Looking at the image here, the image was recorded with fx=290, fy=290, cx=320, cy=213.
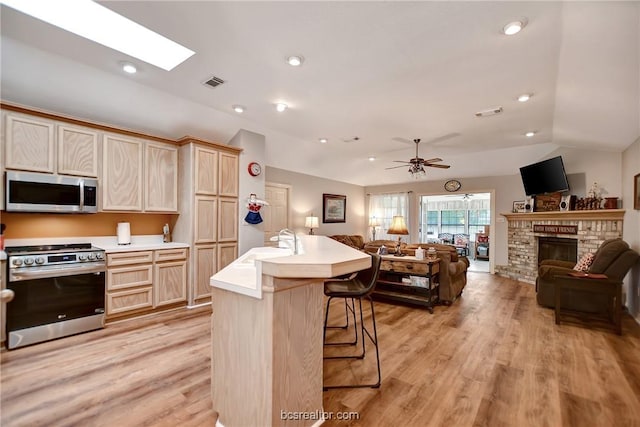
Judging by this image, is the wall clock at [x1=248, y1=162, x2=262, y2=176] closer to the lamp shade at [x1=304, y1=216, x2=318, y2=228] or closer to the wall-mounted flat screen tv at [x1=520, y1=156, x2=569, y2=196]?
the lamp shade at [x1=304, y1=216, x2=318, y2=228]

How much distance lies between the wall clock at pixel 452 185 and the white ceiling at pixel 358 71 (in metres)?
2.46

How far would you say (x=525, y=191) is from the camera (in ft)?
19.7

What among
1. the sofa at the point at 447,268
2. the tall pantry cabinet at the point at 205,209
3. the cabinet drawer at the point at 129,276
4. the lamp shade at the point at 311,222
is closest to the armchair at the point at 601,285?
the sofa at the point at 447,268

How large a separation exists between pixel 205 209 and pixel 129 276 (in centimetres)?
119

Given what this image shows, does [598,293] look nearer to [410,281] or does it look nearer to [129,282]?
[410,281]

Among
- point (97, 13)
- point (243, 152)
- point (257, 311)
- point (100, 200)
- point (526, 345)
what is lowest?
point (526, 345)

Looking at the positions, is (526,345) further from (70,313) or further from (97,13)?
(97,13)

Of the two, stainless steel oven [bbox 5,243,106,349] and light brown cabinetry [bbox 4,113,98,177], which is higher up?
light brown cabinetry [bbox 4,113,98,177]

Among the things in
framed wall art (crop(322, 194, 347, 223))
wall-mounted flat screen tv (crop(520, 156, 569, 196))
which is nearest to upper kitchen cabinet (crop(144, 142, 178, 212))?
framed wall art (crop(322, 194, 347, 223))

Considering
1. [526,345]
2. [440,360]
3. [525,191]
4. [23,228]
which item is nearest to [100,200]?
[23,228]

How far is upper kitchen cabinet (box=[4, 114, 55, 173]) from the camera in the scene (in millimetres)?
2730

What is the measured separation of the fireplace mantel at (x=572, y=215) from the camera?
176 inches

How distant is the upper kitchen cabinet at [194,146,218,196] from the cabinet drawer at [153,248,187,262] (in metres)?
0.81

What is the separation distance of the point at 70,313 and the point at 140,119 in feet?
7.62
